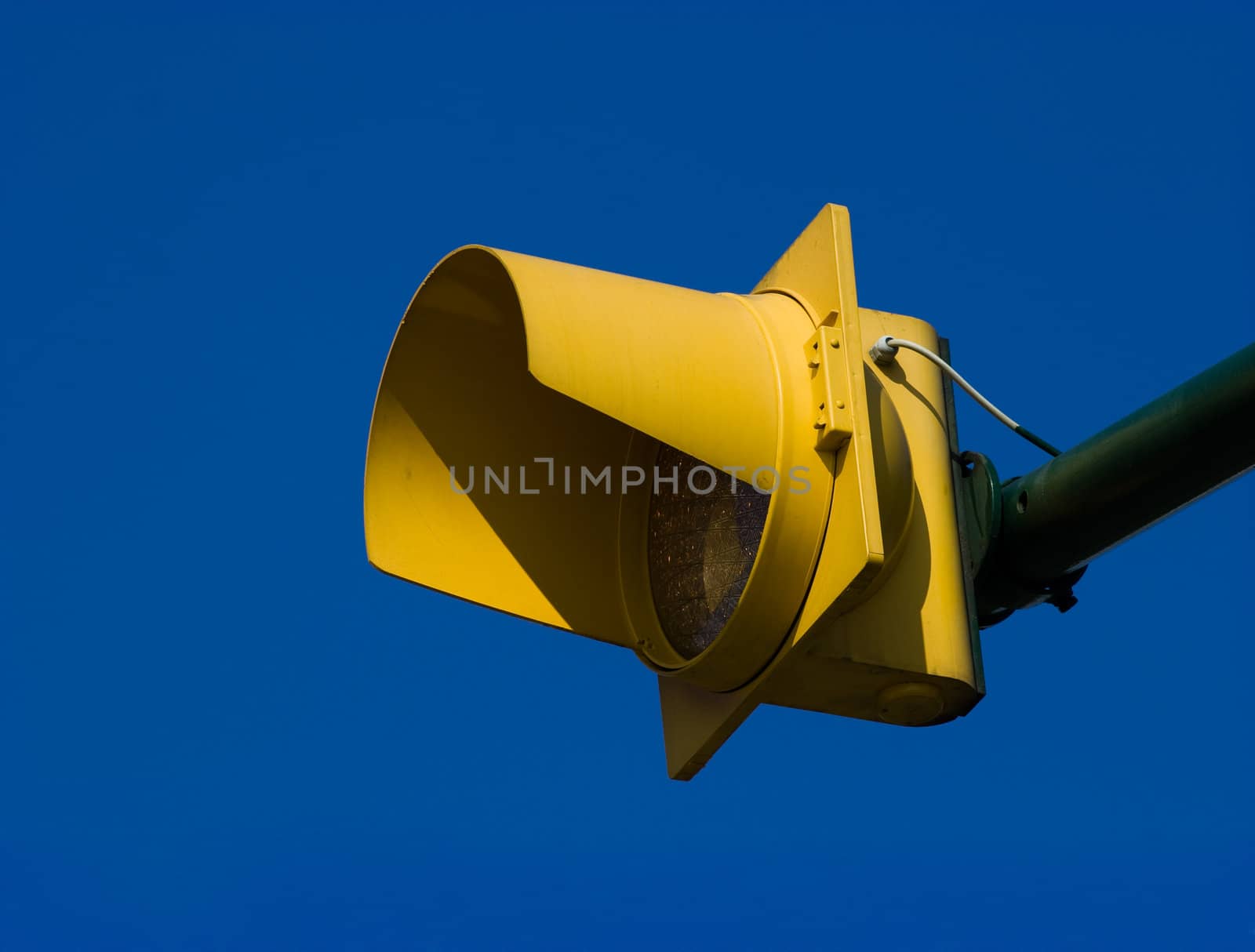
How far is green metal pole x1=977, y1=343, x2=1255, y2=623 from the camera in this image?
4.50 metres

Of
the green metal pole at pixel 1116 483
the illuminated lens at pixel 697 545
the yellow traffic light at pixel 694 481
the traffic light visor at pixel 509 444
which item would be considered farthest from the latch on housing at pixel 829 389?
the green metal pole at pixel 1116 483

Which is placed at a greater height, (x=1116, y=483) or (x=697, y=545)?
(x=697, y=545)

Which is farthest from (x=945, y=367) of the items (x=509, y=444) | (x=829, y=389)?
(x=509, y=444)

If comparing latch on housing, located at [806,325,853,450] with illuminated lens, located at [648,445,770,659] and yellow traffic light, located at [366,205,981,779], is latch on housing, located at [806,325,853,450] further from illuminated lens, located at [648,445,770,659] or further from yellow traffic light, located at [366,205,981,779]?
illuminated lens, located at [648,445,770,659]

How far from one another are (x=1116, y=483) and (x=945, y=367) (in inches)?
31.8

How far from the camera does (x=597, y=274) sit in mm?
5203

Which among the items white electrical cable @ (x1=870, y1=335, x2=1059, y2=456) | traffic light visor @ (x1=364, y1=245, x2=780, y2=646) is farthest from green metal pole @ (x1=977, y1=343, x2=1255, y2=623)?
traffic light visor @ (x1=364, y1=245, x2=780, y2=646)

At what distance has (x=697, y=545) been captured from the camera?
5.82m

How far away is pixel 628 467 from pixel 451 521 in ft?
1.89

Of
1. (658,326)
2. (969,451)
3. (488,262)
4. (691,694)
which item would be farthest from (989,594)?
(488,262)

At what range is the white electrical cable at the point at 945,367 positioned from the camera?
18.0 feet

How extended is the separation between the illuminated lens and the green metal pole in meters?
0.68

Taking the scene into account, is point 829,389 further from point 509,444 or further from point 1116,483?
point 509,444

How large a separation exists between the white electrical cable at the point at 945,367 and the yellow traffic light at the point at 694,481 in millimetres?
46
